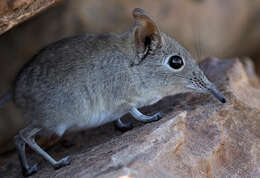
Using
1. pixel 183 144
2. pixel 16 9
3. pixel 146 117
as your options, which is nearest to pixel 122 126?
pixel 146 117

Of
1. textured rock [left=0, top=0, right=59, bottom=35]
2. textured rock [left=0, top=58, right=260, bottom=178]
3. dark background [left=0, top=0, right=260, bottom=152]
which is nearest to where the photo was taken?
textured rock [left=0, top=58, right=260, bottom=178]

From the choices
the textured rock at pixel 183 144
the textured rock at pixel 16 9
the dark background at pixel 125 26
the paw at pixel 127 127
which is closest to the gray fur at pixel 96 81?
the paw at pixel 127 127

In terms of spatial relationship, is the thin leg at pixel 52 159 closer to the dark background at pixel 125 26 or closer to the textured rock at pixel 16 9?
the textured rock at pixel 16 9

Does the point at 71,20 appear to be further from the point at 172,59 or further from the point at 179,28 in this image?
the point at 172,59

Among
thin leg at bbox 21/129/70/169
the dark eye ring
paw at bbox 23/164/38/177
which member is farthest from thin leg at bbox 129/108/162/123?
paw at bbox 23/164/38/177

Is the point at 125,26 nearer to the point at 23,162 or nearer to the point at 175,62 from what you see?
the point at 175,62

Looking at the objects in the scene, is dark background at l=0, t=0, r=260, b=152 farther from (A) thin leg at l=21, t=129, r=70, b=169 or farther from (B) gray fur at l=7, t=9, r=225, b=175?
(B) gray fur at l=7, t=9, r=225, b=175
